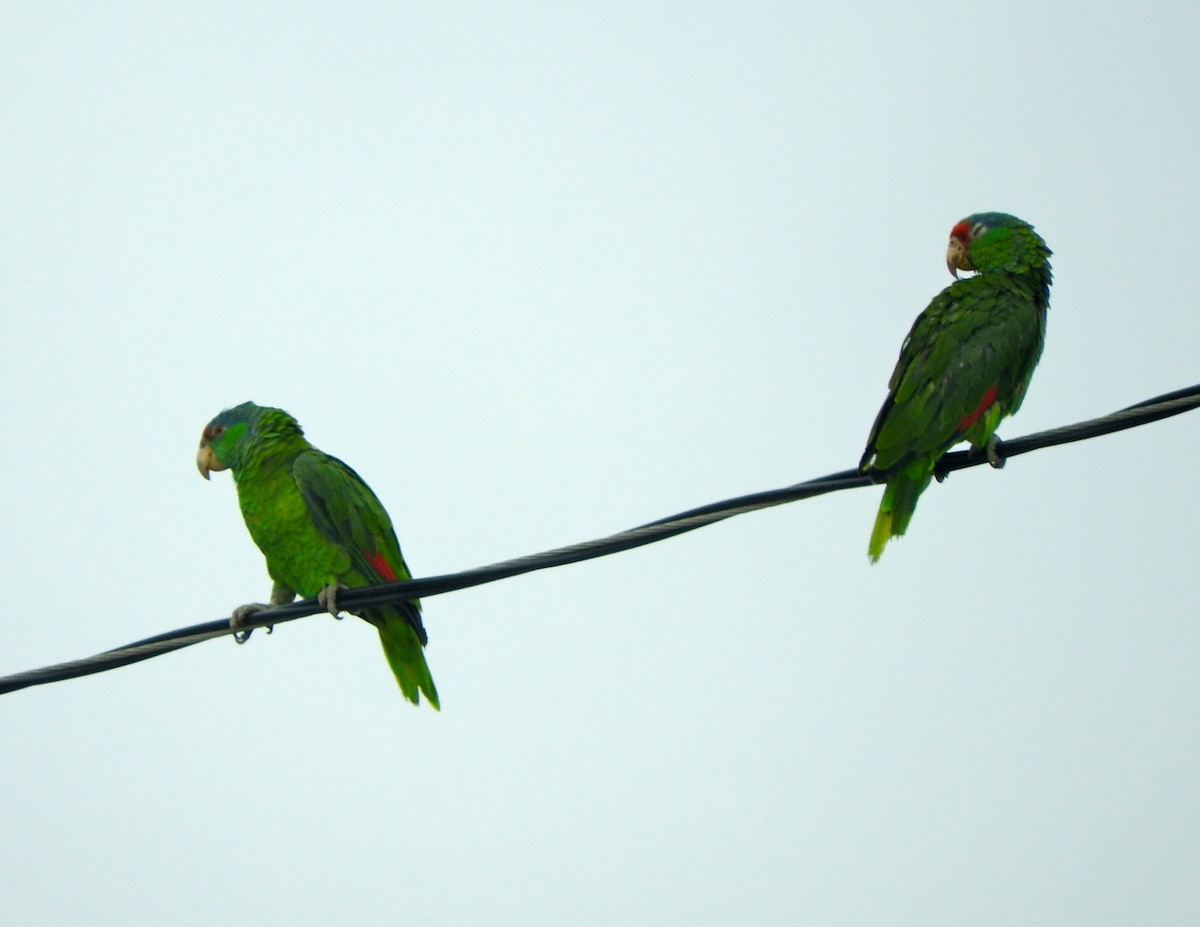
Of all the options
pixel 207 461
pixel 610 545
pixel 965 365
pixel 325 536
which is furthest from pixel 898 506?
pixel 207 461

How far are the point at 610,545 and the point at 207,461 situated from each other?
3475 millimetres

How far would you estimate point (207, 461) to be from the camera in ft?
20.4

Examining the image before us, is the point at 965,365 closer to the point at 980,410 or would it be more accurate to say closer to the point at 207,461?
the point at 980,410

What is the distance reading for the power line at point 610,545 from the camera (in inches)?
133

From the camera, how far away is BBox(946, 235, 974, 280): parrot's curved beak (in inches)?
237

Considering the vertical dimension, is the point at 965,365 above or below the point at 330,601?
above

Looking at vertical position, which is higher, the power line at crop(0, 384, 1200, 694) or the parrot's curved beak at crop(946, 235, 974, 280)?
the parrot's curved beak at crop(946, 235, 974, 280)

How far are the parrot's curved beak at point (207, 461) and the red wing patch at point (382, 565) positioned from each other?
48.3 inches

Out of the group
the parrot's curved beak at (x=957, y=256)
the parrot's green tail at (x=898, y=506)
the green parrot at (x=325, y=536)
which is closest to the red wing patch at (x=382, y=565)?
the green parrot at (x=325, y=536)

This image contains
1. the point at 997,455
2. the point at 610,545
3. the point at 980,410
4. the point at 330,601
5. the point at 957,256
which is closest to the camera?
the point at 610,545

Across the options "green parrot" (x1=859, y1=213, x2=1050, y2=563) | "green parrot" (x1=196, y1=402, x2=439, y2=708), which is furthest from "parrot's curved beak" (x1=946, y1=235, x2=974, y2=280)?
"green parrot" (x1=196, y1=402, x2=439, y2=708)

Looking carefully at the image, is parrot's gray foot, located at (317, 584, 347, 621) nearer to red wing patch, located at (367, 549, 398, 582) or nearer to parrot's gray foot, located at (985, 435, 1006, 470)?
red wing patch, located at (367, 549, 398, 582)

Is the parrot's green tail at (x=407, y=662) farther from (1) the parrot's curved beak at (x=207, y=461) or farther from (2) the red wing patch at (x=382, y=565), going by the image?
(1) the parrot's curved beak at (x=207, y=461)

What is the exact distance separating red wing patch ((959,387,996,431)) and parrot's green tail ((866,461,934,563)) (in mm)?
269
